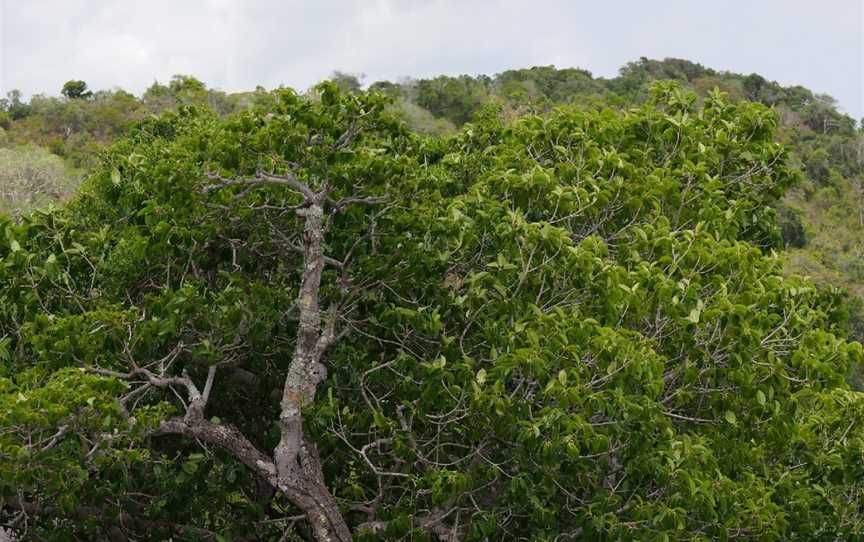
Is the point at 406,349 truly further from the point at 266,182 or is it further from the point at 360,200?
the point at 266,182

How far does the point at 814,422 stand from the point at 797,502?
78 cm

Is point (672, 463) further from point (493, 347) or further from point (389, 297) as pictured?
point (389, 297)

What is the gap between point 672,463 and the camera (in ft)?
26.1

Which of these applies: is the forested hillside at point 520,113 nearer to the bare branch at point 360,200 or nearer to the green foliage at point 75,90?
the green foliage at point 75,90

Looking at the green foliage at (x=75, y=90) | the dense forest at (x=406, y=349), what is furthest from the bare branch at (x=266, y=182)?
the green foliage at (x=75, y=90)

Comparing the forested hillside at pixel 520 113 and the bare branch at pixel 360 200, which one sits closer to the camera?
the bare branch at pixel 360 200

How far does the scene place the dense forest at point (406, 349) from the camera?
799 cm

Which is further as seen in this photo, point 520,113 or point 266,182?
point 520,113

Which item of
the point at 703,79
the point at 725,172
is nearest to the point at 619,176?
the point at 725,172

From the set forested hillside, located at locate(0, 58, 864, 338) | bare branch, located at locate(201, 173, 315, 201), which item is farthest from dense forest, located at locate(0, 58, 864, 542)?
forested hillside, located at locate(0, 58, 864, 338)

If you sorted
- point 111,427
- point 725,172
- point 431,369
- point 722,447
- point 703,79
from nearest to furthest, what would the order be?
point 111,427 < point 431,369 < point 722,447 < point 725,172 < point 703,79

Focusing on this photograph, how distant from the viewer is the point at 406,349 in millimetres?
9133

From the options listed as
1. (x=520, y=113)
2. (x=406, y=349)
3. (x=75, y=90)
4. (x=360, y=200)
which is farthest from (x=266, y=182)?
(x=75, y=90)

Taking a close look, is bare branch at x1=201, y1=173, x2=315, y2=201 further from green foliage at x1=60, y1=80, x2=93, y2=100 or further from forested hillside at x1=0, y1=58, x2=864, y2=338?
green foliage at x1=60, y1=80, x2=93, y2=100
